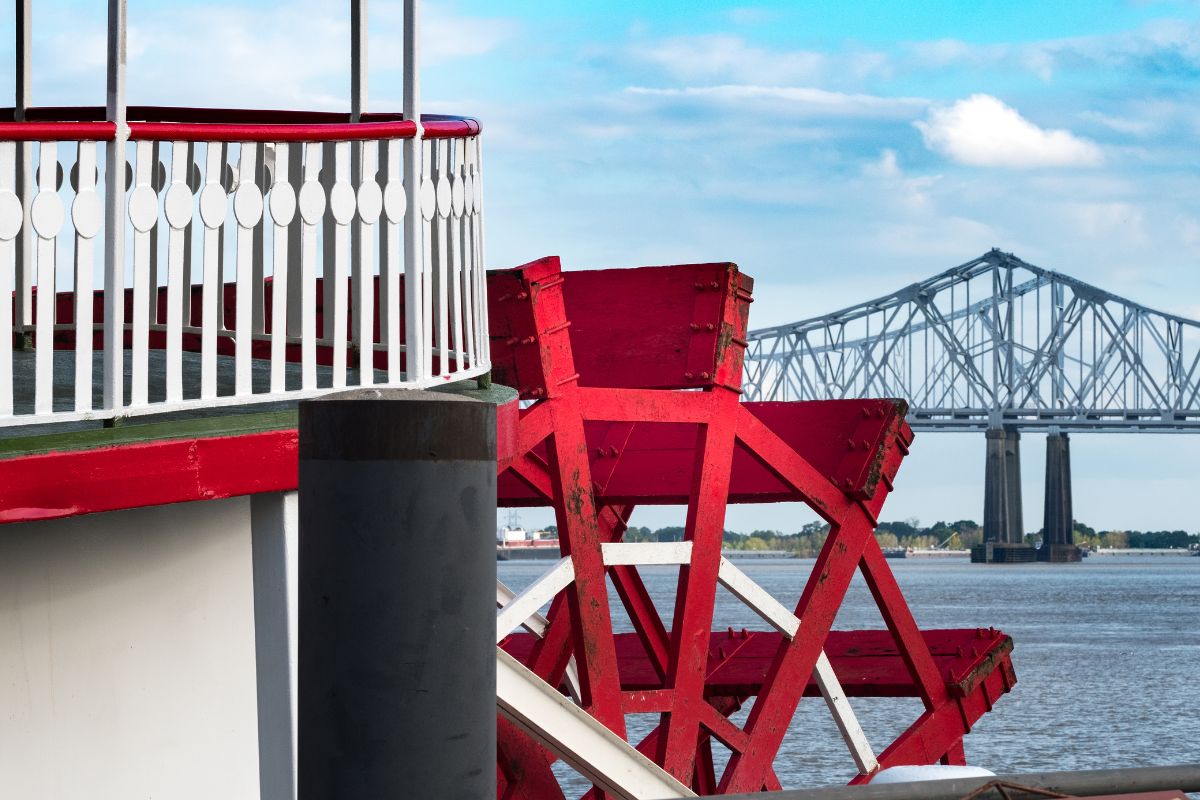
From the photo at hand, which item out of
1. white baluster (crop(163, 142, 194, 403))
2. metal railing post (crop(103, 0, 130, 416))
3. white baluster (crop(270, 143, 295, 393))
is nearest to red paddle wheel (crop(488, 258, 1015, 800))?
white baluster (crop(270, 143, 295, 393))

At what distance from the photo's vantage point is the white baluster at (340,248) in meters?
3.86

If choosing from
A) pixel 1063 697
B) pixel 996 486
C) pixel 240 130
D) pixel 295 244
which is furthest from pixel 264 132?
pixel 996 486

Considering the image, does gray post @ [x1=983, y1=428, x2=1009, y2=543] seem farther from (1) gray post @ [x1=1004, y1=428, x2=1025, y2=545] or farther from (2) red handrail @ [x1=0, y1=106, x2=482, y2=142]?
(2) red handrail @ [x1=0, y1=106, x2=482, y2=142]

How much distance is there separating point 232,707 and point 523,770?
4.78 metres

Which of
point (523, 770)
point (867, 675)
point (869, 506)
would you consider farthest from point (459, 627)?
point (867, 675)

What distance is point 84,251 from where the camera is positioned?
3246 millimetres

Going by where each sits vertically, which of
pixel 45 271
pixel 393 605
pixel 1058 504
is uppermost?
pixel 45 271

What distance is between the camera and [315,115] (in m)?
6.39

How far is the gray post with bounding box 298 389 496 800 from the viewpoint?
2150 mm

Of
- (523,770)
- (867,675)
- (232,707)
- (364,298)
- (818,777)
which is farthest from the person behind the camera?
(818,777)

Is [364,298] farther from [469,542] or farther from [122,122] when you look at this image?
[469,542]

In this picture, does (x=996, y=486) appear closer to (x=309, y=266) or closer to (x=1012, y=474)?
(x=1012, y=474)

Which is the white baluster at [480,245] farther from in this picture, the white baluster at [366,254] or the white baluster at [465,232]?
the white baluster at [366,254]

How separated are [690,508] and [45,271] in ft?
17.8
